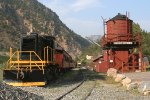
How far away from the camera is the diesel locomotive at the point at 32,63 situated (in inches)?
956

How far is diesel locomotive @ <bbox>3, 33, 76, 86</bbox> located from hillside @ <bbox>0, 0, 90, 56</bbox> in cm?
8194

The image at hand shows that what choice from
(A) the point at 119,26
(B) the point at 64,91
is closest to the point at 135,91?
(B) the point at 64,91

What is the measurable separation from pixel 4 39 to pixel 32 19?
128 feet

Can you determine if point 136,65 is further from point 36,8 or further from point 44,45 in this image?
point 36,8

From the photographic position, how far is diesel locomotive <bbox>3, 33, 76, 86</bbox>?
24.3m

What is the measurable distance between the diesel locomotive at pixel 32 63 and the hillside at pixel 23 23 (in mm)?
81943

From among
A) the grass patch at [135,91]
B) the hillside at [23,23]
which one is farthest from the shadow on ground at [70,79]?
the hillside at [23,23]

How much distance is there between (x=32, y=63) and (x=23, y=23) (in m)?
123

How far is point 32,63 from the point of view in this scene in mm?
25203

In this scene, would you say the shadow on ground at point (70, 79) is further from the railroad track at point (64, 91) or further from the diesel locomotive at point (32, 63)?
the railroad track at point (64, 91)

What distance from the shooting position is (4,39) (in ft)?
380

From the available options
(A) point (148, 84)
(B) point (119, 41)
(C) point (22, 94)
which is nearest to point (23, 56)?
(A) point (148, 84)

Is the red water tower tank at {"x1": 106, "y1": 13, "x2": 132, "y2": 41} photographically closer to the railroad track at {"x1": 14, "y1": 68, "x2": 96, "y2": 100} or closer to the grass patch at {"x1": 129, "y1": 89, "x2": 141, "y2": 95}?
the railroad track at {"x1": 14, "y1": 68, "x2": 96, "y2": 100}

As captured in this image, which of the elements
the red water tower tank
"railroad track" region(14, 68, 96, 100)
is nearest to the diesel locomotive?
"railroad track" region(14, 68, 96, 100)
